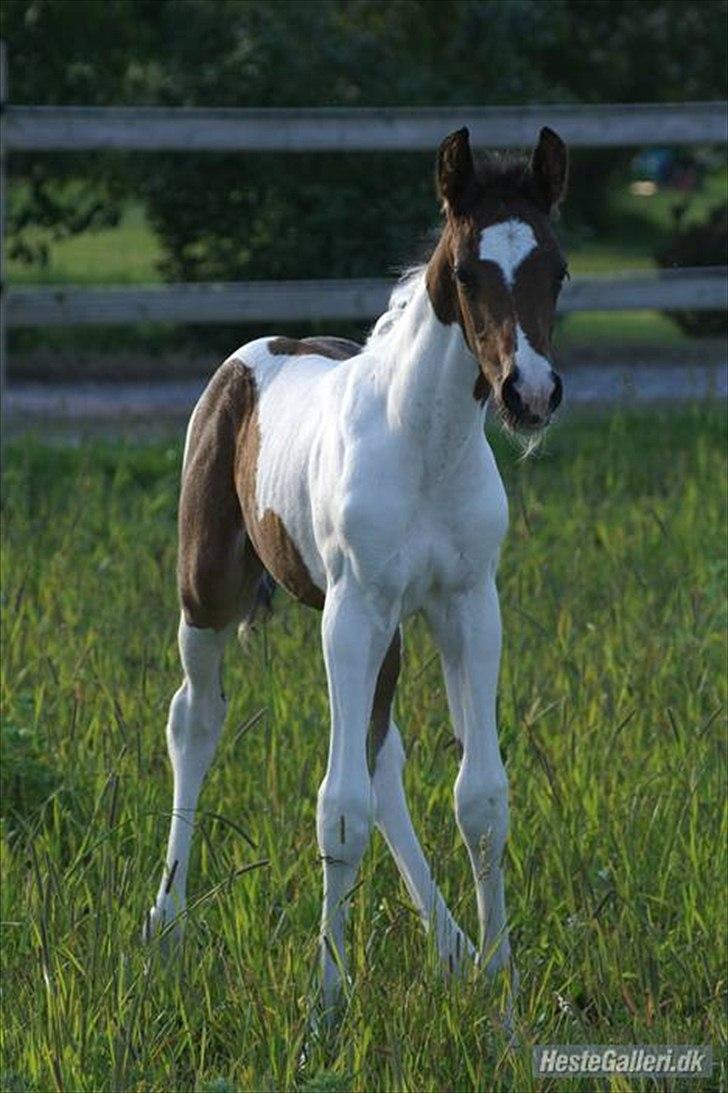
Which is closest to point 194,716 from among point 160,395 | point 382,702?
point 382,702

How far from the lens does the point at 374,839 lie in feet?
16.7

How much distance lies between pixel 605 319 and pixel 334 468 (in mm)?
15932

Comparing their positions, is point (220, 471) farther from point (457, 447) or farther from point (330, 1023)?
point (330, 1023)

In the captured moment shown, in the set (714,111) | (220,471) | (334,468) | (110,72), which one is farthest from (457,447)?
(110,72)

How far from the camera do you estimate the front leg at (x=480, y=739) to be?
168 inches

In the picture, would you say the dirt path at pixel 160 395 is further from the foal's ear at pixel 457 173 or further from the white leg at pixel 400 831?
the foal's ear at pixel 457 173

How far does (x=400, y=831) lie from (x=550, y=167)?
4.29 ft

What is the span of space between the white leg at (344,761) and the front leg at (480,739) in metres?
0.13

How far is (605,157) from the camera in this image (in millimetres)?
17328

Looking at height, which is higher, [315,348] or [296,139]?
[296,139]

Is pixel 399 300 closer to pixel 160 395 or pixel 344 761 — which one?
pixel 344 761

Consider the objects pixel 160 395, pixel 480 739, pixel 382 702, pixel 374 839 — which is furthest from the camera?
pixel 160 395

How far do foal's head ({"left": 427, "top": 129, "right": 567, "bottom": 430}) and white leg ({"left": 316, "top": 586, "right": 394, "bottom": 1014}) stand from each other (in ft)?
1.53

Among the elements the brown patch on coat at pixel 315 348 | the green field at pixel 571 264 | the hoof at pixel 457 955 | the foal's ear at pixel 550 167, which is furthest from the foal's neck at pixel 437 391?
the green field at pixel 571 264
